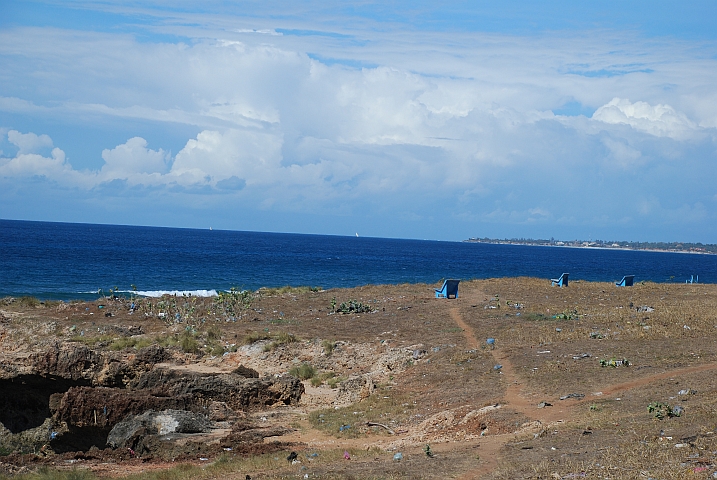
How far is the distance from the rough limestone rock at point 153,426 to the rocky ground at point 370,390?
3 centimetres

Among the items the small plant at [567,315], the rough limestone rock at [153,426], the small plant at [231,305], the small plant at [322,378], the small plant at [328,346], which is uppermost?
the small plant at [567,315]

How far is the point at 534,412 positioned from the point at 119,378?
11.1m

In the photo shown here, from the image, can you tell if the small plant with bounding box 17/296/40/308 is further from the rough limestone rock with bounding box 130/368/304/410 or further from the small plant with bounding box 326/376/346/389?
the small plant with bounding box 326/376/346/389

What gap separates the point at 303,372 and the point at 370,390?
3.21 meters

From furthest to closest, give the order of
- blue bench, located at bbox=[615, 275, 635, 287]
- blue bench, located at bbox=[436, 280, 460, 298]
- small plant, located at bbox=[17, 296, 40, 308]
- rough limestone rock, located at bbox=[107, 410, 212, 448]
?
blue bench, located at bbox=[615, 275, 635, 287] → blue bench, located at bbox=[436, 280, 460, 298] → small plant, located at bbox=[17, 296, 40, 308] → rough limestone rock, located at bbox=[107, 410, 212, 448]

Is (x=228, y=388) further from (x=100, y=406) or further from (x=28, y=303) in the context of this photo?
(x=28, y=303)

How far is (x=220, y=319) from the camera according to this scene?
85.3ft

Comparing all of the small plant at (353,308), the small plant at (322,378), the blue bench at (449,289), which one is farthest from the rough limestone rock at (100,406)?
the blue bench at (449,289)

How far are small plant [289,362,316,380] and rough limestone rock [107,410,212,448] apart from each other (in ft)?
19.0

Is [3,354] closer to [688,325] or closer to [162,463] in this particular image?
[162,463]

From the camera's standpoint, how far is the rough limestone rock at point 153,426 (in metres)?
12.1

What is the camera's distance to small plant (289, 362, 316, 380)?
60.8 ft

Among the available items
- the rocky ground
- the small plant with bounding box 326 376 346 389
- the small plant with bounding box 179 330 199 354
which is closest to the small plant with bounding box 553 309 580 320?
the rocky ground

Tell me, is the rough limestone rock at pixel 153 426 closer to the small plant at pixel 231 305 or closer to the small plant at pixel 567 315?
the small plant at pixel 231 305
